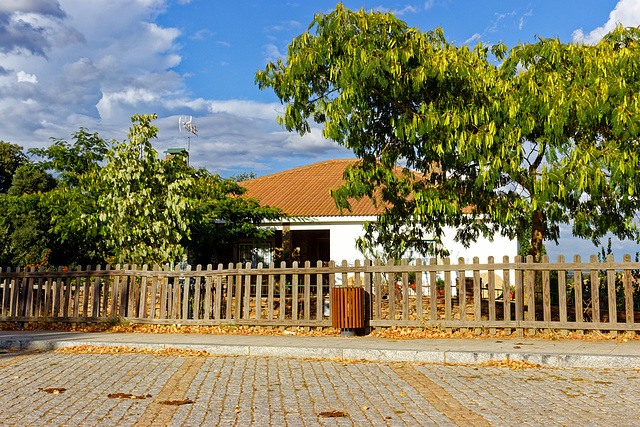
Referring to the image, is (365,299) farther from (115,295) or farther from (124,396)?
(124,396)

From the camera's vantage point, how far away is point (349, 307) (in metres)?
10.2

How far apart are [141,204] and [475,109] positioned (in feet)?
24.8

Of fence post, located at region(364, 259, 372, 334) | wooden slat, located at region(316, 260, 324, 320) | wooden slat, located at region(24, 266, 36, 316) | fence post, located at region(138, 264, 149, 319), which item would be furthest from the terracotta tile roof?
fence post, located at region(364, 259, 372, 334)

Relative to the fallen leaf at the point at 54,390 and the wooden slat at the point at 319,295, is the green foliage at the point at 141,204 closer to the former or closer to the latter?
the wooden slat at the point at 319,295

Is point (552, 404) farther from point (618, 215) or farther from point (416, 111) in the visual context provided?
point (618, 215)

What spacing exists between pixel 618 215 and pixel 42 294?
12.3 meters

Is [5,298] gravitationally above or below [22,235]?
below

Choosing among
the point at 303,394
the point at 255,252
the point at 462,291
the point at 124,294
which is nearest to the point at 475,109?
the point at 462,291

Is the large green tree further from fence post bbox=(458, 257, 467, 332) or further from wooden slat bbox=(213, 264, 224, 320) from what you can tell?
wooden slat bbox=(213, 264, 224, 320)

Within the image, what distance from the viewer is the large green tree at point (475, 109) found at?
9008 millimetres

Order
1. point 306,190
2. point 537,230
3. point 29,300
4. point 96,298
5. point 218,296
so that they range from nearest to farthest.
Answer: point 218,296 → point 537,230 → point 96,298 → point 29,300 → point 306,190

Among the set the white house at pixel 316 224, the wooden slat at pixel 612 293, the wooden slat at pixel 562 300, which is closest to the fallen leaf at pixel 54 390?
the wooden slat at pixel 562 300

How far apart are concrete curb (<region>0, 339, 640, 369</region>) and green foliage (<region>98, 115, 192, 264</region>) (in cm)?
336

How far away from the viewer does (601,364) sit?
772 cm
